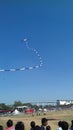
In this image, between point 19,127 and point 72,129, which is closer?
point 19,127

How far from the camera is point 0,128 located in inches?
573

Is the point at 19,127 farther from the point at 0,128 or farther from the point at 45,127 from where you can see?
the point at 45,127

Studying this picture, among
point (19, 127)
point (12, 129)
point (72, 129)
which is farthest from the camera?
point (72, 129)

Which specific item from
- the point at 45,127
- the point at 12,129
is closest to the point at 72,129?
the point at 45,127

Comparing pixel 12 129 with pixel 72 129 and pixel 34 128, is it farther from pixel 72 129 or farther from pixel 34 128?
pixel 72 129

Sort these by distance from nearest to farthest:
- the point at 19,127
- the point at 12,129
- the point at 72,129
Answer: the point at 19,127, the point at 12,129, the point at 72,129

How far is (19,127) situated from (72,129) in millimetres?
2853

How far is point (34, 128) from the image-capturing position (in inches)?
597

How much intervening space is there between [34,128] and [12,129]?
87 cm

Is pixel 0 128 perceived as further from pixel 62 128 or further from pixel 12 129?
pixel 62 128

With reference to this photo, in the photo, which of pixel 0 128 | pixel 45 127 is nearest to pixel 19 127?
pixel 0 128

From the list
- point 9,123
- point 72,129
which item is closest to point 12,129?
point 9,123

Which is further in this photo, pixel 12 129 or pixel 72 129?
pixel 72 129

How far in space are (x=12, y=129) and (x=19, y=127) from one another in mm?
1039
